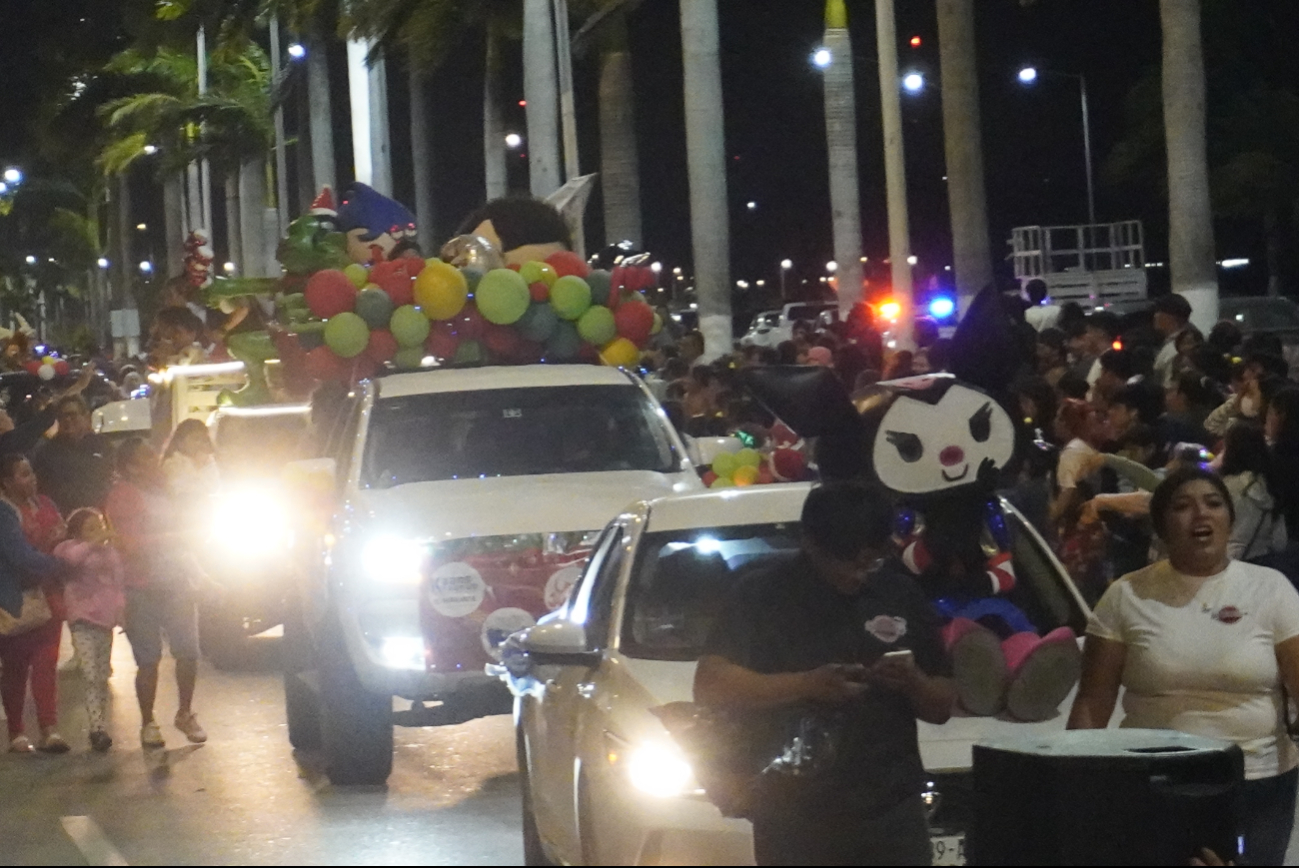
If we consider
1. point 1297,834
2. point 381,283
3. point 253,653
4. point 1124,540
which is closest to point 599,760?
point 1297,834

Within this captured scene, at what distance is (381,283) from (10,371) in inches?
751

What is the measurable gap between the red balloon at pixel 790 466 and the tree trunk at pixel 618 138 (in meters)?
19.9

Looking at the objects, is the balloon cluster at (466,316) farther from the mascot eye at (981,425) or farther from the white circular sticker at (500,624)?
the mascot eye at (981,425)

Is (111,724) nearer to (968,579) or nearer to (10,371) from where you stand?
(968,579)

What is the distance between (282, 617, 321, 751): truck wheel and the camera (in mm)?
12141

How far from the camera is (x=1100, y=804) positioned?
16.8 ft

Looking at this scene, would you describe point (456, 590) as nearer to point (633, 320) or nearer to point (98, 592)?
point (98, 592)

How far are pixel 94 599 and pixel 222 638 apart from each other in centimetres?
369

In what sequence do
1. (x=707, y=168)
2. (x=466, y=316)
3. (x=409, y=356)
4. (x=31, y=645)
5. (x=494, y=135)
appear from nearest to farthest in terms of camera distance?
(x=31, y=645) → (x=409, y=356) → (x=466, y=316) → (x=707, y=168) → (x=494, y=135)

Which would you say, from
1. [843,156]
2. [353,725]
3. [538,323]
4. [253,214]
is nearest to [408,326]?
[538,323]

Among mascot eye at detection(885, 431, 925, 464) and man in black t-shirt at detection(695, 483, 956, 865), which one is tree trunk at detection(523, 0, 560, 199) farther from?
man in black t-shirt at detection(695, 483, 956, 865)

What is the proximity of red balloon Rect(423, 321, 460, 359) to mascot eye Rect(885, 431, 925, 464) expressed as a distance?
641cm

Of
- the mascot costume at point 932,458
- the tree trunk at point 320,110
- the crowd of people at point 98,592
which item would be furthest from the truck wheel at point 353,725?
the tree trunk at point 320,110

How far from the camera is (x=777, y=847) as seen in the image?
5211mm
